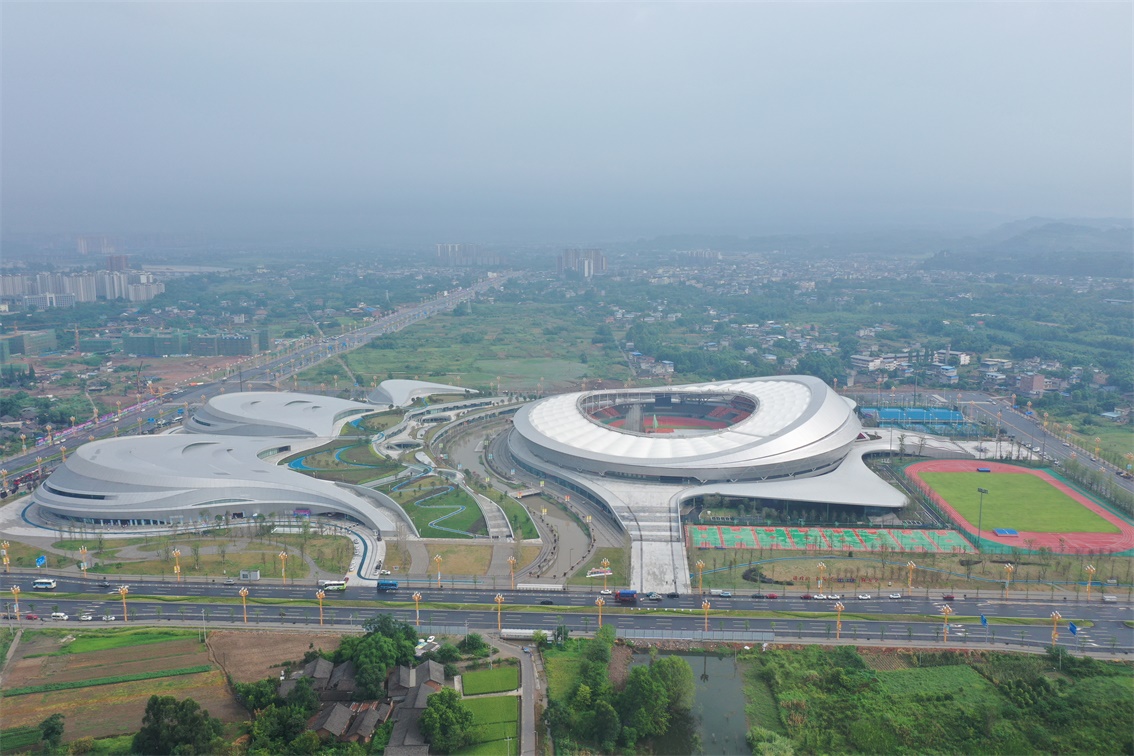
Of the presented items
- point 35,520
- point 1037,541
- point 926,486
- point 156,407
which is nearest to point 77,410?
point 156,407

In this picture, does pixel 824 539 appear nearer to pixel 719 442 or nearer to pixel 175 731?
pixel 719 442

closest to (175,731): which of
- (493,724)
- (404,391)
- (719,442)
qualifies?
(493,724)

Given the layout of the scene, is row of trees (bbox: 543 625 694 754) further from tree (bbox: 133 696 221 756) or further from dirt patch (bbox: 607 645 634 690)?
tree (bbox: 133 696 221 756)

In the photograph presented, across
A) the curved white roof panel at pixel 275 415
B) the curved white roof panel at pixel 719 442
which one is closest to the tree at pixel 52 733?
the curved white roof panel at pixel 719 442

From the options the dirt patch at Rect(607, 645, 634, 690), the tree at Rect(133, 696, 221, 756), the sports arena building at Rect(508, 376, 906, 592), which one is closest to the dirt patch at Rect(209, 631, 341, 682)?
the tree at Rect(133, 696, 221, 756)

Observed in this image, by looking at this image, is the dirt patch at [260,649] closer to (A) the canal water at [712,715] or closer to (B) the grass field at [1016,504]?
(A) the canal water at [712,715]
